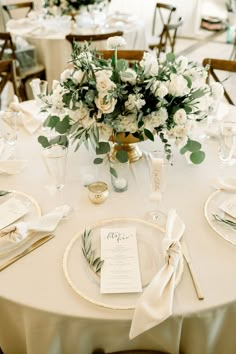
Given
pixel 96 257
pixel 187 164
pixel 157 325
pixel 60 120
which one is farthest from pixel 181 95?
pixel 157 325

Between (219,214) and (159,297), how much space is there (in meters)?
0.37

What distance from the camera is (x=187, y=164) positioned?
4.16 feet

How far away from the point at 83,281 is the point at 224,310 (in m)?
0.34

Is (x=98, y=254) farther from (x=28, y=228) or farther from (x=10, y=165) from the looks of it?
(x=10, y=165)

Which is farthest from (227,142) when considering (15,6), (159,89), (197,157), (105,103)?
(15,6)

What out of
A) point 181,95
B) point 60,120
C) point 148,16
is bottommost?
point 148,16

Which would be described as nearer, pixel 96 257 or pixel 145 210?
pixel 96 257

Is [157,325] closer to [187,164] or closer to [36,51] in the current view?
[187,164]

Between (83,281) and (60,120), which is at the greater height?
(60,120)

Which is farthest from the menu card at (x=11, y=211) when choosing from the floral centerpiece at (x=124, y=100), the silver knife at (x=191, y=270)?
the silver knife at (x=191, y=270)

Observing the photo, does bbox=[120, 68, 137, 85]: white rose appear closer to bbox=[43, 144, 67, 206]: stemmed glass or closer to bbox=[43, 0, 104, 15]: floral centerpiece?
bbox=[43, 144, 67, 206]: stemmed glass

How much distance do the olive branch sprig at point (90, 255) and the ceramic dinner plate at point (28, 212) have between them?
166 mm

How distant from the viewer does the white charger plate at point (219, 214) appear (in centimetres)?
94

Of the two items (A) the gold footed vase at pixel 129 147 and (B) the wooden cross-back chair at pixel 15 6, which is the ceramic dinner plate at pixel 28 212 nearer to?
(A) the gold footed vase at pixel 129 147
